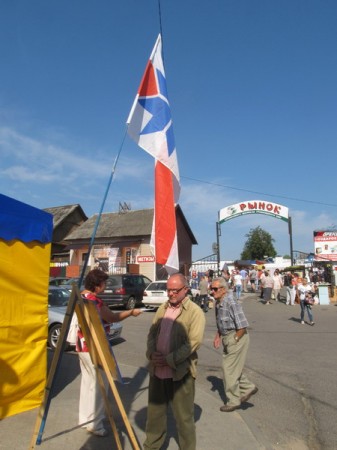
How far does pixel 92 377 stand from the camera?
461 centimetres

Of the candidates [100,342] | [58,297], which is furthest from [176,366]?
[58,297]

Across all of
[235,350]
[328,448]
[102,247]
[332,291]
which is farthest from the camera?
[102,247]

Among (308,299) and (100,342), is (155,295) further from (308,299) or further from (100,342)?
(100,342)

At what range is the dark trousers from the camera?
393cm

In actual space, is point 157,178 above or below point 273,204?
below

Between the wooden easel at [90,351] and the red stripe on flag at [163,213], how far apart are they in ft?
4.56

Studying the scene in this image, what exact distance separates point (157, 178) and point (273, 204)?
2451cm

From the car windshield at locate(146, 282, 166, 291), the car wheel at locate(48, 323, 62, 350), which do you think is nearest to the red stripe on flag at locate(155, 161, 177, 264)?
the car wheel at locate(48, 323, 62, 350)

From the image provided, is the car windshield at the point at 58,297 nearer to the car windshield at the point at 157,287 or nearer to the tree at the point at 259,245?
the car windshield at the point at 157,287

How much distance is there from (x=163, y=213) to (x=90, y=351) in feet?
6.30

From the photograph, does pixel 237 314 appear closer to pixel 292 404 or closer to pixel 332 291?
pixel 292 404

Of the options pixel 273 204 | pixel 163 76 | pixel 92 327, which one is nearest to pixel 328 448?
pixel 92 327

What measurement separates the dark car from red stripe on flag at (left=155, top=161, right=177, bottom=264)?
14680 mm

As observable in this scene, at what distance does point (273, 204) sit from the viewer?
1132 inches
